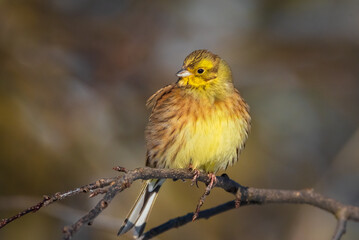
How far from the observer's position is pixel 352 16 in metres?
8.58

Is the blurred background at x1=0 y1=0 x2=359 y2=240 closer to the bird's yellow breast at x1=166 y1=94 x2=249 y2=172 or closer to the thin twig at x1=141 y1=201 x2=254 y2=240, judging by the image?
the bird's yellow breast at x1=166 y1=94 x2=249 y2=172

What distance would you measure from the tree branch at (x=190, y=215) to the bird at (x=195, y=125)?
354 millimetres

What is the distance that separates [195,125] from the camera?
4.60 metres

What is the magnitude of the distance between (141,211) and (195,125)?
881 mm

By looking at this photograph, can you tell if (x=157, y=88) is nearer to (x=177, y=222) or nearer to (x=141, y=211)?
(x=141, y=211)

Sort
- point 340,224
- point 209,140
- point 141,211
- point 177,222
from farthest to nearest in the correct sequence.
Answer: point 141,211, point 209,140, point 177,222, point 340,224

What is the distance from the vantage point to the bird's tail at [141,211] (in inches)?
180

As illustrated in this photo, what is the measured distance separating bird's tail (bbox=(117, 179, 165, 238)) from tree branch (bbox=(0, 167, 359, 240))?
2.40 feet

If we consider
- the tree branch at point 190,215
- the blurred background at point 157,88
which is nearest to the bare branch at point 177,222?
the tree branch at point 190,215

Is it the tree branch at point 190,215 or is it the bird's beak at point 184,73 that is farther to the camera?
the bird's beak at point 184,73

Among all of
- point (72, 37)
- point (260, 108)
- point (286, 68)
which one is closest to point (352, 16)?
point (286, 68)

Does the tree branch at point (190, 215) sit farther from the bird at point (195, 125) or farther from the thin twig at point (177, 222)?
the bird at point (195, 125)

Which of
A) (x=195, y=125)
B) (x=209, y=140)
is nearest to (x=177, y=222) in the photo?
(x=209, y=140)

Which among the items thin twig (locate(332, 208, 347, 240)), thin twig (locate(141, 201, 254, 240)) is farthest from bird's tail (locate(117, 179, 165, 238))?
thin twig (locate(332, 208, 347, 240))
